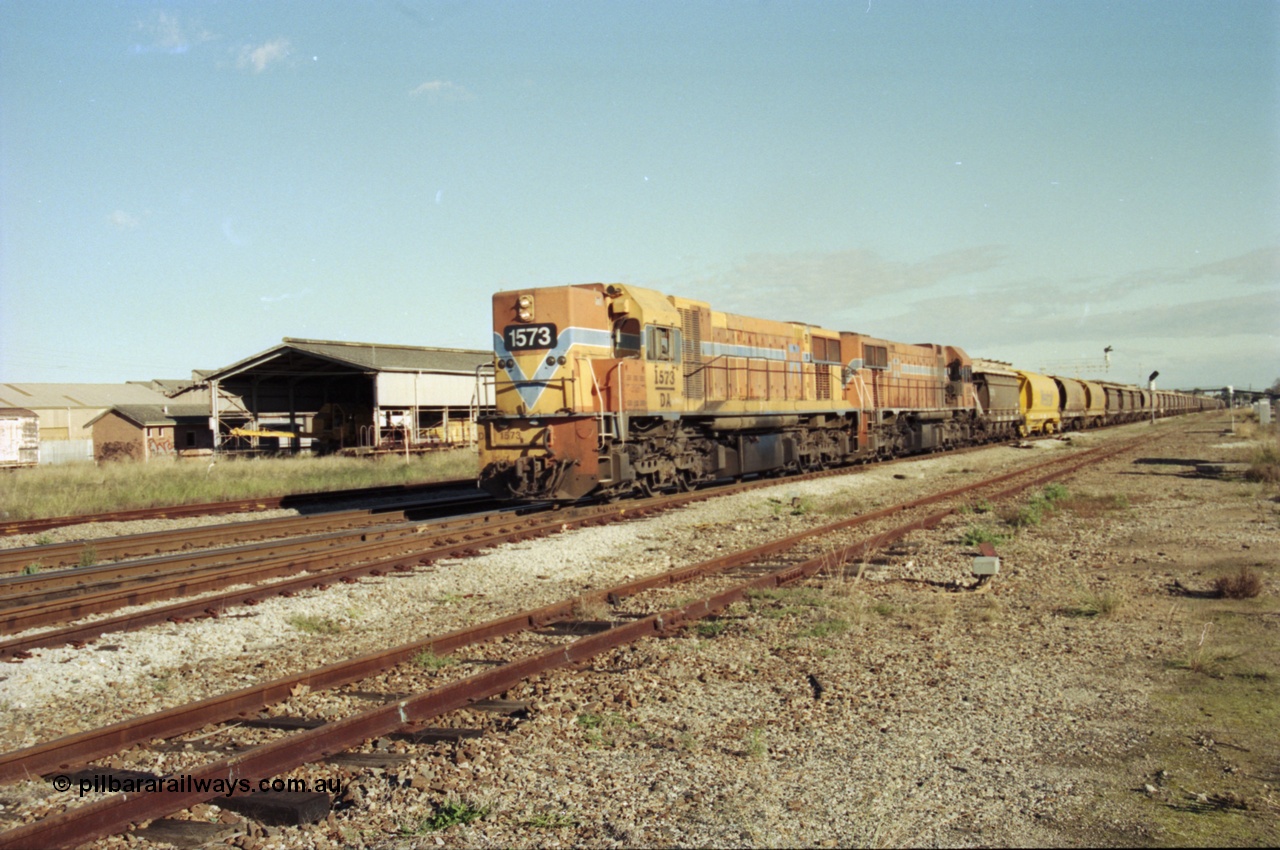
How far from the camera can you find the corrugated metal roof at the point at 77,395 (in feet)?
173

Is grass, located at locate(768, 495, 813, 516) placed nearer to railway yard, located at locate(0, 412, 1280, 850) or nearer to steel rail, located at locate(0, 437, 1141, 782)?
railway yard, located at locate(0, 412, 1280, 850)

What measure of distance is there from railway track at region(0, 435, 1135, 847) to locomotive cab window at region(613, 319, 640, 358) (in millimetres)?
5629

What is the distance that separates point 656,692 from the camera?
531 cm

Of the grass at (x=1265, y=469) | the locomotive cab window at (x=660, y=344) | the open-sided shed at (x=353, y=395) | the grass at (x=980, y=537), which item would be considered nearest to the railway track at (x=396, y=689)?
the grass at (x=980, y=537)

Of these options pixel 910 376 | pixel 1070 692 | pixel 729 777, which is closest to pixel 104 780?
pixel 729 777

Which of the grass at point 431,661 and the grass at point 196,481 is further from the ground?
the grass at point 196,481

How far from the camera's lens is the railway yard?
3.66 meters

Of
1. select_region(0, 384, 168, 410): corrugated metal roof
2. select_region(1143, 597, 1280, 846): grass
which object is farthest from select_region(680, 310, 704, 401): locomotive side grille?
select_region(0, 384, 168, 410): corrugated metal roof

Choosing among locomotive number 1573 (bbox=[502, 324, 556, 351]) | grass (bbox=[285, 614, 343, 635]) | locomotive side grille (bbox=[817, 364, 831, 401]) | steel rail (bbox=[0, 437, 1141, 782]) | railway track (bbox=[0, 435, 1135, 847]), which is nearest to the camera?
railway track (bbox=[0, 435, 1135, 847])

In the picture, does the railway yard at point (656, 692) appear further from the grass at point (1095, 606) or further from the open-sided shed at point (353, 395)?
the open-sided shed at point (353, 395)

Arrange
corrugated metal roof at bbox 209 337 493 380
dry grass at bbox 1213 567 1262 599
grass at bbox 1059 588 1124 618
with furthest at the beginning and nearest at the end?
1. corrugated metal roof at bbox 209 337 493 380
2. dry grass at bbox 1213 567 1262 599
3. grass at bbox 1059 588 1124 618

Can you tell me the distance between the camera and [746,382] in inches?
687

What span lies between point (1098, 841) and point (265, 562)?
27.8 ft

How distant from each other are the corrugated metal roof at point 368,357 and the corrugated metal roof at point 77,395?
2488 cm
